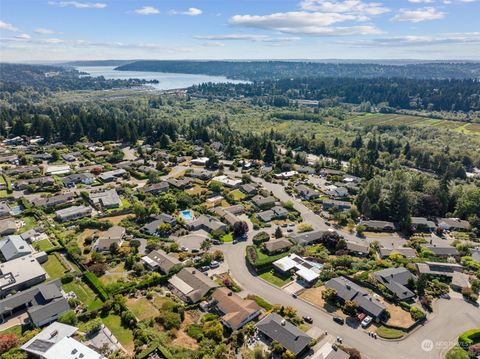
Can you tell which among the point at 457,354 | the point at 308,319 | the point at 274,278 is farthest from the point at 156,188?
the point at 457,354

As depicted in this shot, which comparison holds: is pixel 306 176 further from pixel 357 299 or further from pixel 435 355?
pixel 435 355

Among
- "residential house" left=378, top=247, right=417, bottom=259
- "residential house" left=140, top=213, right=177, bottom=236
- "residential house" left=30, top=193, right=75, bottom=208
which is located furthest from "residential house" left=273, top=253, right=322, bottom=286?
"residential house" left=30, top=193, right=75, bottom=208

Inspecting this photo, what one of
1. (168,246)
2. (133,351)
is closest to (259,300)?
(133,351)

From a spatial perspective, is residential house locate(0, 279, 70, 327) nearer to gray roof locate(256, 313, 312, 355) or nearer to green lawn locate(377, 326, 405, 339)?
gray roof locate(256, 313, 312, 355)

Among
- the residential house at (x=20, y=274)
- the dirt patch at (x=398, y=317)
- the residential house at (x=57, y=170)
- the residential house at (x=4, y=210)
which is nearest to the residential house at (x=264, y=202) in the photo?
the dirt patch at (x=398, y=317)

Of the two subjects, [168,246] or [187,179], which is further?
[187,179]

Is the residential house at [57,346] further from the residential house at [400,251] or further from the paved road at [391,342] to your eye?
the residential house at [400,251]
